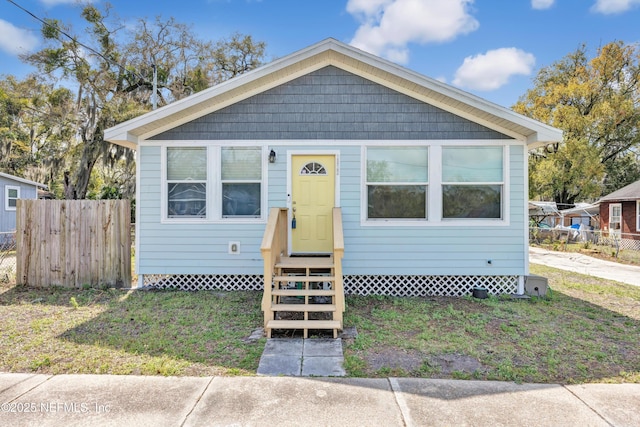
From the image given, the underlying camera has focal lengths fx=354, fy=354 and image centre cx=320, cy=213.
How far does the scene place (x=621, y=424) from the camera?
8.51ft

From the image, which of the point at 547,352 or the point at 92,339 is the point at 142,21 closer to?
the point at 92,339

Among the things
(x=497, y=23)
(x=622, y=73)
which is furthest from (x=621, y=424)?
(x=622, y=73)

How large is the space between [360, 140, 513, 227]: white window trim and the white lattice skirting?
1012 mm


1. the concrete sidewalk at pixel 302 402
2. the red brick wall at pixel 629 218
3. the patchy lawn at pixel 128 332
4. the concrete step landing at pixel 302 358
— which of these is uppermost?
the red brick wall at pixel 629 218

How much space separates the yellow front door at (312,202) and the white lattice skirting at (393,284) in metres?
0.92

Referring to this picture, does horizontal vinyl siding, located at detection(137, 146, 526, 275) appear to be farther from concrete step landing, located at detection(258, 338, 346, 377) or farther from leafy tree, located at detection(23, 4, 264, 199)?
leafy tree, located at detection(23, 4, 264, 199)

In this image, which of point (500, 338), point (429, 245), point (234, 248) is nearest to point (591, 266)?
point (429, 245)

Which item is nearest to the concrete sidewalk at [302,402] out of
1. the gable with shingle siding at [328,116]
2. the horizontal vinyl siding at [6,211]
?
the gable with shingle siding at [328,116]

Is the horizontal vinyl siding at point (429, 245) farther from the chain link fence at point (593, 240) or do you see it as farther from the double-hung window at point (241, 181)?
the chain link fence at point (593, 240)

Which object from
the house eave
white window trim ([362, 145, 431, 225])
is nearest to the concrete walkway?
the house eave

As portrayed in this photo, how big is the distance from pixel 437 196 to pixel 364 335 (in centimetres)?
309

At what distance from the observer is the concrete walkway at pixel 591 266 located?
8750 millimetres

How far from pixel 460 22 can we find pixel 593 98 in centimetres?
1336

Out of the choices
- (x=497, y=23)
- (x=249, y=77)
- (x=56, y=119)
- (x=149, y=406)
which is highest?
(x=497, y=23)
